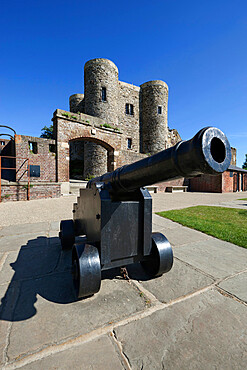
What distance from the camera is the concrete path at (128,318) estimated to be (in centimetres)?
99

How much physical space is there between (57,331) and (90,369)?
1.23ft

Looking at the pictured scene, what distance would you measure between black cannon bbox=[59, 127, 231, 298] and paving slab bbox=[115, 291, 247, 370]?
0.47m

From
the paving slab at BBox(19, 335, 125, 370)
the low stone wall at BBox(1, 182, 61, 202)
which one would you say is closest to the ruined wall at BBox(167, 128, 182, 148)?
the low stone wall at BBox(1, 182, 61, 202)

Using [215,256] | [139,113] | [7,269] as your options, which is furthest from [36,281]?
[139,113]

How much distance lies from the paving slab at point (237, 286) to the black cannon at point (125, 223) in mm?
563

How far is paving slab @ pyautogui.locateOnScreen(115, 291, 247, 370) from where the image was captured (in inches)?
37.9

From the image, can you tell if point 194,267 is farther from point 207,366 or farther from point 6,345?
point 6,345

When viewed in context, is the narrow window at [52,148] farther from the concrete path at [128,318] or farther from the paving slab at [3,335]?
the paving slab at [3,335]

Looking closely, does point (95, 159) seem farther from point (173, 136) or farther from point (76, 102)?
point (173, 136)

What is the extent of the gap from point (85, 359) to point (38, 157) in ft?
40.4

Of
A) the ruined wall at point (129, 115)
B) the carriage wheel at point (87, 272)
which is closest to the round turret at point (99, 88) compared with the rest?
the ruined wall at point (129, 115)

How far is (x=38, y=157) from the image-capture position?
11594 millimetres

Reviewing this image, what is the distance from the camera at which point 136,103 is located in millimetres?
24906

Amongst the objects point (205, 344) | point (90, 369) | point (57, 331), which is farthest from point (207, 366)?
point (57, 331)
